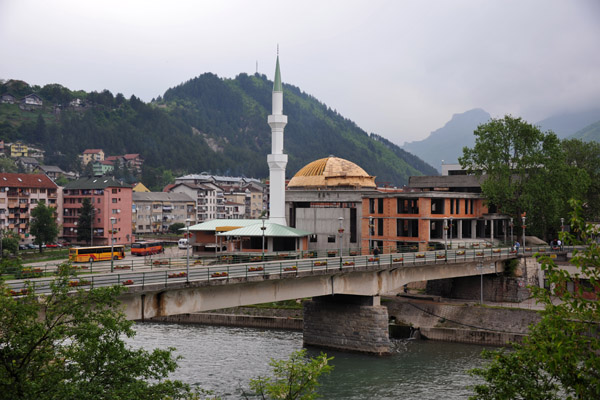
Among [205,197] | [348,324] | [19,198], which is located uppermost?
[205,197]

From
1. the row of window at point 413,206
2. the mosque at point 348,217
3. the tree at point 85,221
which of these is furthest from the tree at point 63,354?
the tree at point 85,221

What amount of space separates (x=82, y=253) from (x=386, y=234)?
127 feet

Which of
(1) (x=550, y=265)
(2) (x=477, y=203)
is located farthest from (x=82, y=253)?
(1) (x=550, y=265)

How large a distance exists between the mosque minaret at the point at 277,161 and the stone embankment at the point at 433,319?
61.9 feet

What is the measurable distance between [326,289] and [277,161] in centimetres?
3502

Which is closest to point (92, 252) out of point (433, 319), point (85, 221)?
point (433, 319)

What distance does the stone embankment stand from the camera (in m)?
59.0

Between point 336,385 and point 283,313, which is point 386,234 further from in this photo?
point 336,385

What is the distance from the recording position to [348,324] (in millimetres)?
55156

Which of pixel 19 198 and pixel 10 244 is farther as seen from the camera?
pixel 19 198

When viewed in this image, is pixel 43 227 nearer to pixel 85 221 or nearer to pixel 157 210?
pixel 85 221

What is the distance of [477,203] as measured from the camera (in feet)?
284

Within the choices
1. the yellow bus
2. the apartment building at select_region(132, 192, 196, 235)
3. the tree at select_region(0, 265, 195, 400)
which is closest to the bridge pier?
the tree at select_region(0, 265, 195, 400)

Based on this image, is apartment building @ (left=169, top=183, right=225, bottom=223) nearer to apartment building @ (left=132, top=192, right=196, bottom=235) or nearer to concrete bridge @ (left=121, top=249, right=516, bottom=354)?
apartment building @ (left=132, top=192, right=196, bottom=235)
